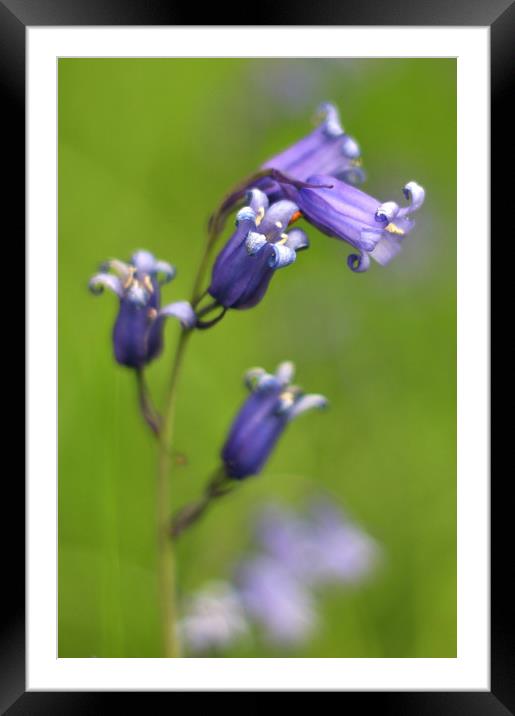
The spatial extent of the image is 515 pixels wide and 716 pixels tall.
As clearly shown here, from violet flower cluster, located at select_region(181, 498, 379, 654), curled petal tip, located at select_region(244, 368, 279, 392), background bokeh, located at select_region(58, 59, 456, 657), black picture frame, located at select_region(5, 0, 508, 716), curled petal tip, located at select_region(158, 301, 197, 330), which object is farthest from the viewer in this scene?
background bokeh, located at select_region(58, 59, 456, 657)

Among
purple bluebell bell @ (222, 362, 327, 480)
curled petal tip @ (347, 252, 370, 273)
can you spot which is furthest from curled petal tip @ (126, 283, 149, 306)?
curled petal tip @ (347, 252, 370, 273)

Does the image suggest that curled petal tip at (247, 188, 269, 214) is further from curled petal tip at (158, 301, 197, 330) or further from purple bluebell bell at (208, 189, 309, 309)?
curled petal tip at (158, 301, 197, 330)

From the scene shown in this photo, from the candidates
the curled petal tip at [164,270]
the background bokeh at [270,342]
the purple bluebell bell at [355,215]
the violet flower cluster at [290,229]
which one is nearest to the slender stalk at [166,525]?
the curled petal tip at [164,270]

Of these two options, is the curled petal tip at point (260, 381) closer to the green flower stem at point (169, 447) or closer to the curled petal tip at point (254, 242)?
the green flower stem at point (169, 447)

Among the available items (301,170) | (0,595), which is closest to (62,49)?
(301,170)

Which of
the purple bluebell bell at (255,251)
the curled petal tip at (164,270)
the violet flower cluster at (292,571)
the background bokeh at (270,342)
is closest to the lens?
the purple bluebell bell at (255,251)

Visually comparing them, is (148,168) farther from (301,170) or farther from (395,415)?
(301,170)
